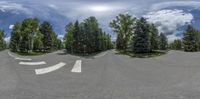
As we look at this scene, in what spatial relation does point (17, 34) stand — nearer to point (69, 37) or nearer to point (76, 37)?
point (69, 37)

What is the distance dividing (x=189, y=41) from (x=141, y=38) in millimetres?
35639

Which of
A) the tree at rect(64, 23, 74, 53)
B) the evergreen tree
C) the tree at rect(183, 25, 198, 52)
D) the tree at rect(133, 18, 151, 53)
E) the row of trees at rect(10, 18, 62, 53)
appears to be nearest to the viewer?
the row of trees at rect(10, 18, 62, 53)

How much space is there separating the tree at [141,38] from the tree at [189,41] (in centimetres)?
3034

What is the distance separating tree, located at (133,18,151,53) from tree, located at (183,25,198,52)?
30.3 meters

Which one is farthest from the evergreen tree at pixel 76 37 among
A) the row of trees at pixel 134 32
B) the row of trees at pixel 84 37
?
the row of trees at pixel 134 32

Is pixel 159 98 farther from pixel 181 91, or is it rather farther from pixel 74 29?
pixel 74 29

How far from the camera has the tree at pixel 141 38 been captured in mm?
60306

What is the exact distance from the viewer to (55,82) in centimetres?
599

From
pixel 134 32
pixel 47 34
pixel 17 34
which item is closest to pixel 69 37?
pixel 47 34

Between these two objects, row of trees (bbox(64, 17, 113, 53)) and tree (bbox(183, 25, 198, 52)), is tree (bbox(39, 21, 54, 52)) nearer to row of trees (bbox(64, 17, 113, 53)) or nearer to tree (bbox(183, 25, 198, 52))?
row of trees (bbox(64, 17, 113, 53))

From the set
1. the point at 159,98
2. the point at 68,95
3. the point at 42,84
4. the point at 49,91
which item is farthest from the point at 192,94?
the point at 42,84

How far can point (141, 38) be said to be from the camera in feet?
203

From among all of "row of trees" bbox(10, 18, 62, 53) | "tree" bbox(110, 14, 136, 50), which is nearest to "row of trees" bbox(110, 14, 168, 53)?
"tree" bbox(110, 14, 136, 50)

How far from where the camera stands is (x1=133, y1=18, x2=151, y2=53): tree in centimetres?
6031
